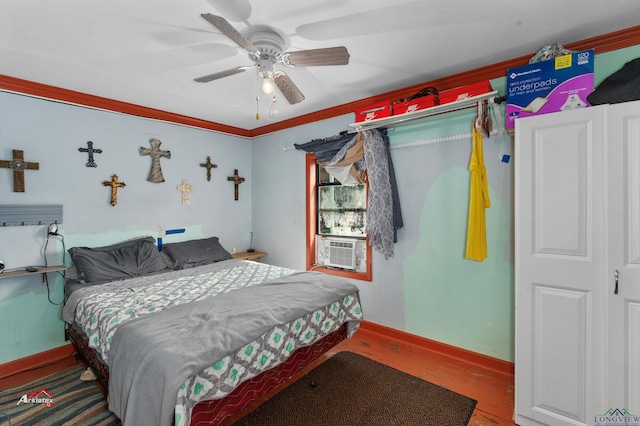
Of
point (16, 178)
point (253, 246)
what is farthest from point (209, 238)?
point (16, 178)

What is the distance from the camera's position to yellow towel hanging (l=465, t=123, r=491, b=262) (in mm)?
2555

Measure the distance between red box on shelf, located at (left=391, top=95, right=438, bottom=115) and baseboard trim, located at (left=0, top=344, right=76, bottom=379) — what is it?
3.90 metres

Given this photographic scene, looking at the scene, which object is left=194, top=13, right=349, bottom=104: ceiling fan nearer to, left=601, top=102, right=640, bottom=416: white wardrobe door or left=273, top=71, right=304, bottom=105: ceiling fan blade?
left=273, top=71, right=304, bottom=105: ceiling fan blade

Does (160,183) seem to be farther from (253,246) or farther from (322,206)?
(322,206)

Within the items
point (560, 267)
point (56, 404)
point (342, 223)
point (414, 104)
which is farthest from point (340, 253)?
point (56, 404)

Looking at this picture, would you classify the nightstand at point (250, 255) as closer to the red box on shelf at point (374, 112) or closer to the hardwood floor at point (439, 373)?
the hardwood floor at point (439, 373)

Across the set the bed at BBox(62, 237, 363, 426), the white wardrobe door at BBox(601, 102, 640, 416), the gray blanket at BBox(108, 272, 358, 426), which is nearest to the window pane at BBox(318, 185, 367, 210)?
the bed at BBox(62, 237, 363, 426)

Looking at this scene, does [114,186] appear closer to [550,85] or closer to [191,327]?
[191,327]

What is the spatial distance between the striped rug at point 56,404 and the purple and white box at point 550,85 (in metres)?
3.61

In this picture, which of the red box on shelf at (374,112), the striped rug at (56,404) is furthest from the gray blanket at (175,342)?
the red box on shelf at (374,112)

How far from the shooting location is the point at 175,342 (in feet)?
5.16

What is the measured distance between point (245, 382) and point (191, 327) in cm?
45

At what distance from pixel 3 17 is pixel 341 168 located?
2746 mm

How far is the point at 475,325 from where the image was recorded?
2664 millimetres
